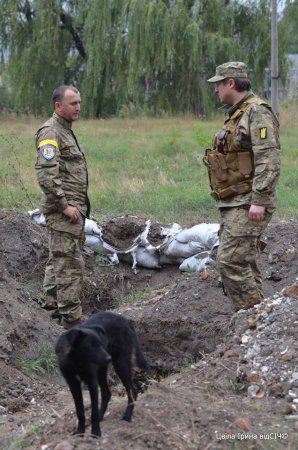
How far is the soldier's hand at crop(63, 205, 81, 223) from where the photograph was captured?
657 cm

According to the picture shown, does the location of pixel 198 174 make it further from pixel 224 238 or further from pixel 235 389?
pixel 235 389

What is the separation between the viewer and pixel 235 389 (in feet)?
14.9

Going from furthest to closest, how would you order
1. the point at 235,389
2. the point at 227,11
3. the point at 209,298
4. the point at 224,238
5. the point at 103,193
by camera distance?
1. the point at 227,11
2. the point at 103,193
3. the point at 209,298
4. the point at 224,238
5. the point at 235,389

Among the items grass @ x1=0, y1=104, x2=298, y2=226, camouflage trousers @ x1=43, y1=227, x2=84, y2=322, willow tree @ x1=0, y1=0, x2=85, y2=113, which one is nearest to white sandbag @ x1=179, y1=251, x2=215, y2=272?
grass @ x1=0, y1=104, x2=298, y2=226

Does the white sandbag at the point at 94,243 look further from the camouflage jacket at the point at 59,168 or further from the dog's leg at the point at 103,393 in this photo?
the dog's leg at the point at 103,393

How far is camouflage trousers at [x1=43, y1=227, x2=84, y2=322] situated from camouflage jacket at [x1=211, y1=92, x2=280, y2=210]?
1778mm

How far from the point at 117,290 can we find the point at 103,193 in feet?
11.5

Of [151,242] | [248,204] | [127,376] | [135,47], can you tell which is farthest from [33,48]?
[127,376]

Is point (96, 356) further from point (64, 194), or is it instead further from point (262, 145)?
point (64, 194)

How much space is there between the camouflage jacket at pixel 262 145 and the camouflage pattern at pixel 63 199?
159 centimetres

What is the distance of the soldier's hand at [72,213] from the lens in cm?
657

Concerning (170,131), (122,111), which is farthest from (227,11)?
(170,131)

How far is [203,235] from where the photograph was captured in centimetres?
840

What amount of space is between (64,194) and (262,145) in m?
1.82
